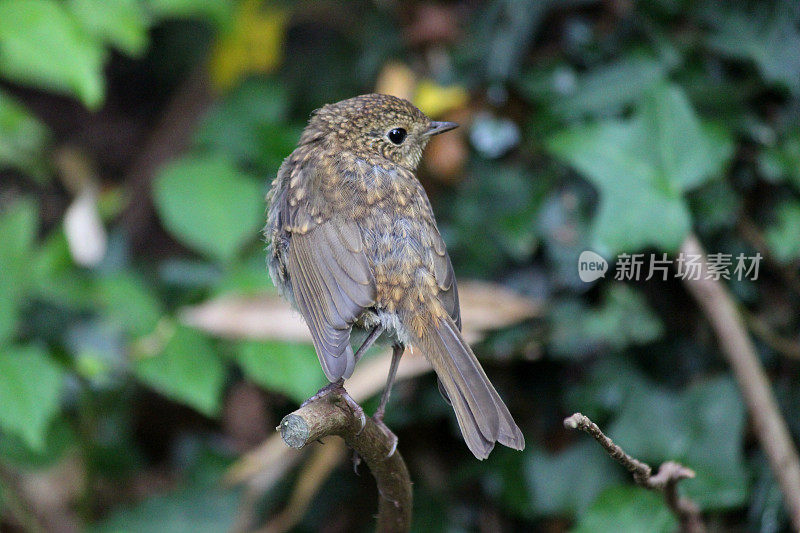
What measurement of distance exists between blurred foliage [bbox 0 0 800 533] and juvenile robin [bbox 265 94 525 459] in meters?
0.96

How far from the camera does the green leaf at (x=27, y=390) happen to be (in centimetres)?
312

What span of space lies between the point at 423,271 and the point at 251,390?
275 centimetres

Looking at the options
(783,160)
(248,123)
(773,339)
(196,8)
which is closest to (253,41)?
(248,123)

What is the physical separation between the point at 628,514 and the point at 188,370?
1.70 metres

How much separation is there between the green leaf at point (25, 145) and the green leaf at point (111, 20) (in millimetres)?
1067

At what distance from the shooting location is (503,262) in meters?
4.31

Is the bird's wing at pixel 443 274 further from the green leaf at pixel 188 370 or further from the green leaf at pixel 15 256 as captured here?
the green leaf at pixel 15 256

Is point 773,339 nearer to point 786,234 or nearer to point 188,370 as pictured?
point 786,234

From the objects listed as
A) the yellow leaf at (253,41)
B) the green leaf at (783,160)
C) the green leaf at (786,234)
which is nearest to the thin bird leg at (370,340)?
the green leaf at (786,234)

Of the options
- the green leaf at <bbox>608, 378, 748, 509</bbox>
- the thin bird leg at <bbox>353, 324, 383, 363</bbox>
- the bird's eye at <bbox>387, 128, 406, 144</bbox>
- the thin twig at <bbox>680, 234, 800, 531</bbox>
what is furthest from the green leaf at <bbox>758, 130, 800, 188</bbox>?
the thin bird leg at <bbox>353, 324, 383, 363</bbox>

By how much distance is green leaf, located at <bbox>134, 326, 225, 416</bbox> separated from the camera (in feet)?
11.6

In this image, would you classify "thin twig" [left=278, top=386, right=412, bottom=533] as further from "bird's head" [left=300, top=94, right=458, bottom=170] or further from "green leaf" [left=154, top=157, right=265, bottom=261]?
"green leaf" [left=154, top=157, right=265, bottom=261]

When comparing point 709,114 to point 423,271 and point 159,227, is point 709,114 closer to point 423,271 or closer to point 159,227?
point 423,271

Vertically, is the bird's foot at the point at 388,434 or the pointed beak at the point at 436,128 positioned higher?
the pointed beak at the point at 436,128
